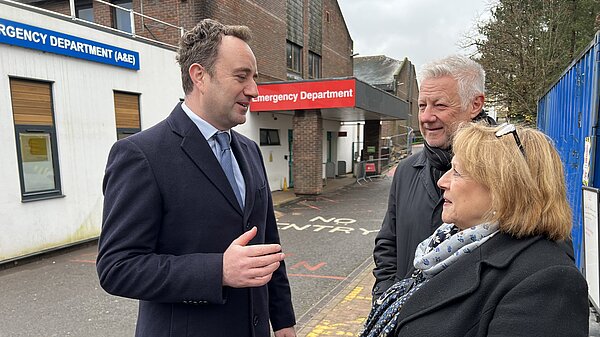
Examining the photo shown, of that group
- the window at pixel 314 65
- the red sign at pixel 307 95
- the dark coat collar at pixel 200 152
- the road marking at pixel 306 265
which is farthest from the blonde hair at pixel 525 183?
the window at pixel 314 65

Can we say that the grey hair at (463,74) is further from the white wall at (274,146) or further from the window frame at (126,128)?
the white wall at (274,146)

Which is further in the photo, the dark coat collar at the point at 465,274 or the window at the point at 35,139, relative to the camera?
the window at the point at 35,139

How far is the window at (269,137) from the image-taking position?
1354 cm

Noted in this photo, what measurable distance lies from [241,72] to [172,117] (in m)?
0.37

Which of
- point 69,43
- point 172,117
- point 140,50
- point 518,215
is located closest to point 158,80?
point 140,50

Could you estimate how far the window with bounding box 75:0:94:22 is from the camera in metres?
12.1

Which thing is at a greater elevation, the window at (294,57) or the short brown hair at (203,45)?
the window at (294,57)

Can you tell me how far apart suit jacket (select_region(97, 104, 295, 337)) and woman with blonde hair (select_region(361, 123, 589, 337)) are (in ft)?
2.20

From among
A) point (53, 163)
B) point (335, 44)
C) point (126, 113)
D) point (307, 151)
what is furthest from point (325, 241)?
point (335, 44)

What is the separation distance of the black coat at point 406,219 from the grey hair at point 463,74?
1.31 feet

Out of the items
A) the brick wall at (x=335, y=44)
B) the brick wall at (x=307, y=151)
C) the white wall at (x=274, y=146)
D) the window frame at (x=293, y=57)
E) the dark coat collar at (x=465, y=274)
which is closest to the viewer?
the dark coat collar at (x=465, y=274)

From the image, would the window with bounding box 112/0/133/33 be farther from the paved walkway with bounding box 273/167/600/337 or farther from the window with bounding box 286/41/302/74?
the paved walkway with bounding box 273/167/600/337

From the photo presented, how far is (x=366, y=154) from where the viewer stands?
1964 centimetres

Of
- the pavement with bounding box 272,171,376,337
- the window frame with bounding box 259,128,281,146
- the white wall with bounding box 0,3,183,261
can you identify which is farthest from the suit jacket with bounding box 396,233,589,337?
the window frame with bounding box 259,128,281,146
